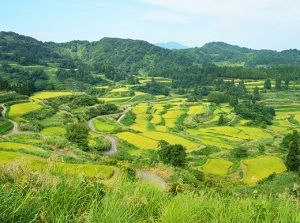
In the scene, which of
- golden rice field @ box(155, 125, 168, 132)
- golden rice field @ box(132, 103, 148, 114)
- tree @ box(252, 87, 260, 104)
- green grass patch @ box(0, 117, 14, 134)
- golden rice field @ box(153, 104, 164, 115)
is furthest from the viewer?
tree @ box(252, 87, 260, 104)

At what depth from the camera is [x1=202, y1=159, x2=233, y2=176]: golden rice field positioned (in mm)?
31203


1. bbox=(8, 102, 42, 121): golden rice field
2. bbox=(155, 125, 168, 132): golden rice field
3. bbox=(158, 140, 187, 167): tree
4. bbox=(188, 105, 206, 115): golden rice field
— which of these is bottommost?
bbox=(155, 125, 168, 132): golden rice field

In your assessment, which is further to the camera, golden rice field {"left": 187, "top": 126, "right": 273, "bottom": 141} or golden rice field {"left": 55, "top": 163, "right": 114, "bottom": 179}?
golden rice field {"left": 187, "top": 126, "right": 273, "bottom": 141}

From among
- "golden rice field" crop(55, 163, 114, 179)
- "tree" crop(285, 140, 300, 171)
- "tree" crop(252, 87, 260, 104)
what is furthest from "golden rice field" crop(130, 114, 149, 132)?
"golden rice field" crop(55, 163, 114, 179)

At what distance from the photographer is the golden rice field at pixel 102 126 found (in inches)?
1896

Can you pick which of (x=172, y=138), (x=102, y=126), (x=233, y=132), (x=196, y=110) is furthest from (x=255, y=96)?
(x=102, y=126)

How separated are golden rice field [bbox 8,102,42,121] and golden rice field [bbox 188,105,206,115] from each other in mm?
32081

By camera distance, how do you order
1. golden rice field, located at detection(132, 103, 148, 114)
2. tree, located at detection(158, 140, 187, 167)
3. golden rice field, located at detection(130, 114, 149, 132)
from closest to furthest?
tree, located at detection(158, 140, 187, 167) → golden rice field, located at detection(130, 114, 149, 132) → golden rice field, located at detection(132, 103, 148, 114)

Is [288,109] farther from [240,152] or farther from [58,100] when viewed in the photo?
[58,100]

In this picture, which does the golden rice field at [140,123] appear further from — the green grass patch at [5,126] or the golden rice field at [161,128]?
the green grass patch at [5,126]

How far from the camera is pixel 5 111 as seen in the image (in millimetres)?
43625

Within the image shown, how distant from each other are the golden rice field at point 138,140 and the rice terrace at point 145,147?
0.13 meters

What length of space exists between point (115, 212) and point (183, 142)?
3961cm

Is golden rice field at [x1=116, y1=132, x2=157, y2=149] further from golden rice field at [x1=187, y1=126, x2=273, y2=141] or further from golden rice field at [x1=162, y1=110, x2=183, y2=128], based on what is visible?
golden rice field at [x1=162, y1=110, x2=183, y2=128]
